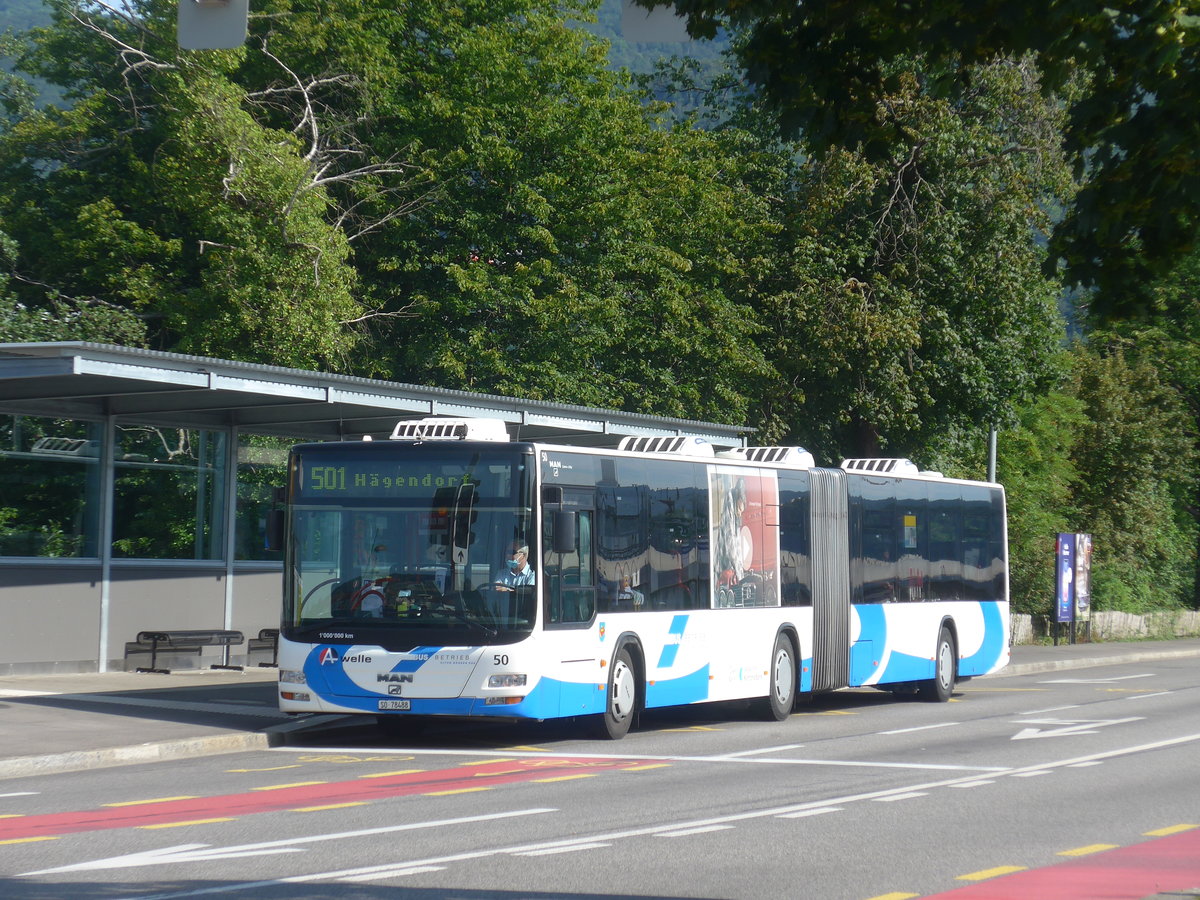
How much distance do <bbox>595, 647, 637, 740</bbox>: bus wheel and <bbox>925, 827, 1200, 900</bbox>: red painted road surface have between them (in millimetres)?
6592

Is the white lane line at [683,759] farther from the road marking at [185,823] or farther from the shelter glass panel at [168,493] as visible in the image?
the shelter glass panel at [168,493]

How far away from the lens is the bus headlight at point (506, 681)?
566 inches

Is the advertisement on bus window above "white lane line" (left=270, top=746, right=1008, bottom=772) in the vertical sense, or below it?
above

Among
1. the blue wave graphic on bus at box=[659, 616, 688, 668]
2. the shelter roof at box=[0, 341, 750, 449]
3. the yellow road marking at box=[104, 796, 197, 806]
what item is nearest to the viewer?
the yellow road marking at box=[104, 796, 197, 806]

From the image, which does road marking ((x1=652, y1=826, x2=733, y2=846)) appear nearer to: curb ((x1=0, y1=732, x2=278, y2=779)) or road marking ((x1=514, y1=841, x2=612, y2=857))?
road marking ((x1=514, y1=841, x2=612, y2=857))

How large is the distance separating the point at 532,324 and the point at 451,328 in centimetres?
189

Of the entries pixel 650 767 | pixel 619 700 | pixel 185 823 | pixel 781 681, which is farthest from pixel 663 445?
pixel 185 823

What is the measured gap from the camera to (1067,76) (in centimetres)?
715

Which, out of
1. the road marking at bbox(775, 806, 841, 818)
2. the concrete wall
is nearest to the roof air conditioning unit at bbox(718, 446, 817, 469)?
the concrete wall

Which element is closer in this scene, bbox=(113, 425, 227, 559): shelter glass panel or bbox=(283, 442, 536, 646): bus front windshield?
bbox=(283, 442, 536, 646): bus front windshield

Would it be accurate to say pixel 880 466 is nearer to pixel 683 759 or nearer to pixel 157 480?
pixel 683 759

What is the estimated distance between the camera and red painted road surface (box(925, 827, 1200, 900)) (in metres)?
8.16

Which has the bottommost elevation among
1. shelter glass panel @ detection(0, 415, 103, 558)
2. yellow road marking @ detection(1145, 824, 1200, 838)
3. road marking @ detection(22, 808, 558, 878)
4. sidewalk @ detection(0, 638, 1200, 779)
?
yellow road marking @ detection(1145, 824, 1200, 838)

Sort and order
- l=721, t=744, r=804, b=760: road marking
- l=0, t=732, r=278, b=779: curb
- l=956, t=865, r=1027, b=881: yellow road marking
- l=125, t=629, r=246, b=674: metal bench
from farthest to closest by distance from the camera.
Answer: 1. l=125, t=629, r=246, b=674: metal bench
2. l=721, t=744, r=804, b=760: road marking
3. l=0, t=732, r=278, b=779: curb
4. l=956, t=865, r=1027, b=881: yellow road marking
